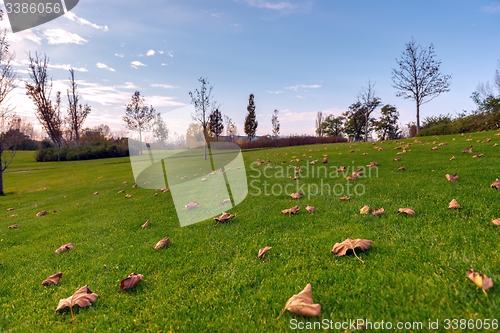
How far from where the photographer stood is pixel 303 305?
5.16 feet

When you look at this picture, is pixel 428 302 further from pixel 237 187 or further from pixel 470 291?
pixel 237 187

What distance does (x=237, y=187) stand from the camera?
6465 mm

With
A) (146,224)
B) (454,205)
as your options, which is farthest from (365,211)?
(146,224)

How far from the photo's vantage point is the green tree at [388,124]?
4603cm

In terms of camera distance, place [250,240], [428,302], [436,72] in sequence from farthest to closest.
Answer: [436,72]
[250,240]
[428,302]

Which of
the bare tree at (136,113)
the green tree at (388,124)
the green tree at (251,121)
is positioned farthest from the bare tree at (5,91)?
the green tree at (388,124)

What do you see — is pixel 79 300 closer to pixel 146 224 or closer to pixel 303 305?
pixel 303 305

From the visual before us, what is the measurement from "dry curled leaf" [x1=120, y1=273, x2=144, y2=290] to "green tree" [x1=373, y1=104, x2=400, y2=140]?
51.0 metres

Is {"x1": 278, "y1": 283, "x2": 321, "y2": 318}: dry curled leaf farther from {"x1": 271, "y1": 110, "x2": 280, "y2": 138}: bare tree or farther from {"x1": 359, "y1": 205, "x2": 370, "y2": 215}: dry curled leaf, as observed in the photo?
{"x1": 271, "y1": 110, "x2": 280, "y2": 138}: bare tree

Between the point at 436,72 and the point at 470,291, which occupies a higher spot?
the point at 436,72

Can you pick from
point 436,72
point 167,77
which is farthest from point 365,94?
point 167,77

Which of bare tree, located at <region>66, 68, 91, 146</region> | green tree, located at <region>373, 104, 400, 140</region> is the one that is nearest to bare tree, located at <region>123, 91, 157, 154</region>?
bare tree, located at <region>66, 68, 91, 146</region>

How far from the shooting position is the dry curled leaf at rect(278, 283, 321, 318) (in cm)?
153

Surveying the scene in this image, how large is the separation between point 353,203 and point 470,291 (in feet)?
7.70
